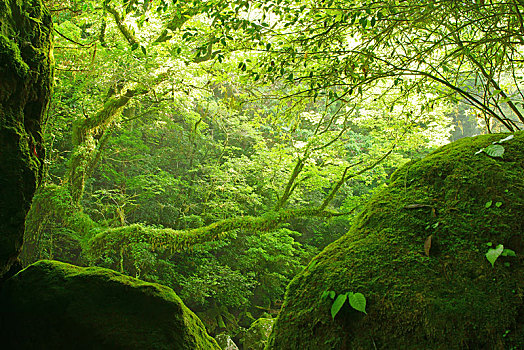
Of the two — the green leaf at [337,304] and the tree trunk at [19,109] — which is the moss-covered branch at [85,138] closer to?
the tree trunk at [19,109]

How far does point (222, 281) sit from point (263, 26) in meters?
7.90

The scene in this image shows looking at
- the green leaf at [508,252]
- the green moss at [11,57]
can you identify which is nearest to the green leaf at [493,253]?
the green leaf at [508,252]

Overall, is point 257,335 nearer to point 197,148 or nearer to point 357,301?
point 197,148

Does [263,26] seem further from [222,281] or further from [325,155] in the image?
[222,281]

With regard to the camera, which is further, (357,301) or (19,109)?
(19,109)

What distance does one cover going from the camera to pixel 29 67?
2.22 m

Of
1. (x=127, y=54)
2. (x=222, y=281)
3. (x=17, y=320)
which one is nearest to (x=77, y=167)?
(x=127, y=54)

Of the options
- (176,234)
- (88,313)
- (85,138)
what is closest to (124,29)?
(85,138)

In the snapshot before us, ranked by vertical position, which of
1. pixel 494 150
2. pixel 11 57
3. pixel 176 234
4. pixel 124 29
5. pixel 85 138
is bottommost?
pixel 494 150

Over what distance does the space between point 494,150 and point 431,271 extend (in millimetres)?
802

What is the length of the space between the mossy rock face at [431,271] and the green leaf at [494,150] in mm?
40

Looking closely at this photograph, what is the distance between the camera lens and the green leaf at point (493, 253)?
3.92 feet

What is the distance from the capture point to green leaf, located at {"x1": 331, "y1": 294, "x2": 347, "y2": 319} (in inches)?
48.4

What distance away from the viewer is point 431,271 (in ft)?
4.22
